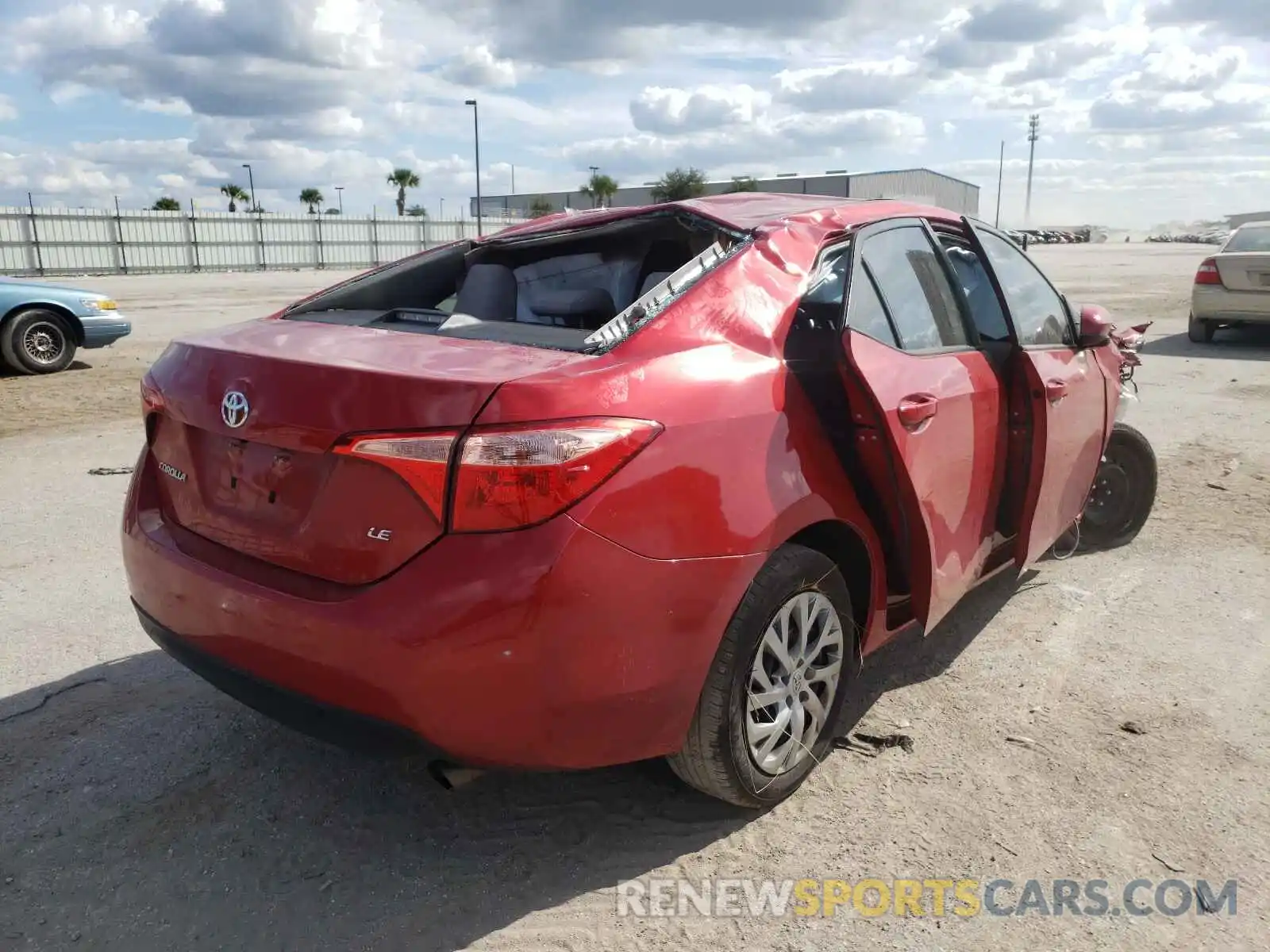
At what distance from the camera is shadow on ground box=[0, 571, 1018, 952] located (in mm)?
2334

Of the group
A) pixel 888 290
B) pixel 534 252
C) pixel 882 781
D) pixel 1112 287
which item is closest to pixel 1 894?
pixel 882 781

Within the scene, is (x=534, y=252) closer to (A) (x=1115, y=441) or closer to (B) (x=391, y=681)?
(B) (x=391, y=681)

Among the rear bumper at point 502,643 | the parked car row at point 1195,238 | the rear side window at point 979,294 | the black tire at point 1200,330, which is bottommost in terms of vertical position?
the parked car row at point 1195,238

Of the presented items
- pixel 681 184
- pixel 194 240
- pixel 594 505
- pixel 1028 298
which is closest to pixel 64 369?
pixel 1028 298

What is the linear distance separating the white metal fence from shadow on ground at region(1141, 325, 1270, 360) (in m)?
23.8

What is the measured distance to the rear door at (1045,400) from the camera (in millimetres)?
3539

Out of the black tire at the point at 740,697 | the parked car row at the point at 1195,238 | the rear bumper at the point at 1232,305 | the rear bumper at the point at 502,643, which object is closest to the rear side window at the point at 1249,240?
the rear bumper at the point at 1232,305

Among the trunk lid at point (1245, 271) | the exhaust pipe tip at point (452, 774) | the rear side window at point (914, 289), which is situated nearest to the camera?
the exhaust pipe tip at point (452, 774)

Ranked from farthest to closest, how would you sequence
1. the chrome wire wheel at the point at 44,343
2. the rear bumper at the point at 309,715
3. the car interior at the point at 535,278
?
the chrome wire wheel at the point at 44,343 → the car interior at the point at 535,278 → the rear bumper at the point at 309,715

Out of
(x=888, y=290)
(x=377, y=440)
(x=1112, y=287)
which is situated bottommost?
(x=1112, y=287)

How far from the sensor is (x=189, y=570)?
8.16 ft

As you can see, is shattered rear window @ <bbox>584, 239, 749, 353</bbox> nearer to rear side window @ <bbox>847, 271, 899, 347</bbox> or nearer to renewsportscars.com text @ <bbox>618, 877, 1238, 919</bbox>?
rear side window @ <bbox>847, 271, 899, 347</bbox>

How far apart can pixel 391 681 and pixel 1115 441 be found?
3994 mm

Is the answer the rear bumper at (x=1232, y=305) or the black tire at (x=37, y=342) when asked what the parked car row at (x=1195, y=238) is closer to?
the rear bumper at (x=1232, y=305)
